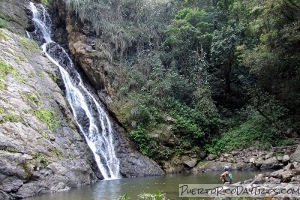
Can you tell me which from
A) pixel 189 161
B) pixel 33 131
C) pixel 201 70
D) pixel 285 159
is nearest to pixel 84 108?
pixel 33 131

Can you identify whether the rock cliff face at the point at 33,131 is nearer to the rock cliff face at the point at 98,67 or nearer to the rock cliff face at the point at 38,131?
the rock cliff face at the point at 38,131

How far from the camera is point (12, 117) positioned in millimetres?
13266

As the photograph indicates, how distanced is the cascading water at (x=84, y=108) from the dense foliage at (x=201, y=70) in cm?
163

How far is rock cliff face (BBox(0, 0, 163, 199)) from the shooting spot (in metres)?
11.9

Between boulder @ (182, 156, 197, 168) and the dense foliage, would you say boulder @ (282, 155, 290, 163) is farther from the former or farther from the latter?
boulder @ (182, 156, 197, 168)

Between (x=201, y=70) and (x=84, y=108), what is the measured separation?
30.5 feet

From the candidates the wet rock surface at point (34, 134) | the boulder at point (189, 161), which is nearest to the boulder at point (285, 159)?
the boulder at point (189, 161)

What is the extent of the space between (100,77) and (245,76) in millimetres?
11630

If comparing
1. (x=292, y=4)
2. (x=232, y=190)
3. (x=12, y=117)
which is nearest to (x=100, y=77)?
(x=12, y=117)

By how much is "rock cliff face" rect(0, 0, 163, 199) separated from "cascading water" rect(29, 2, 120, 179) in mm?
626

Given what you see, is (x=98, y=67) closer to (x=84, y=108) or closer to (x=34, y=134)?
(x=84, y=108)

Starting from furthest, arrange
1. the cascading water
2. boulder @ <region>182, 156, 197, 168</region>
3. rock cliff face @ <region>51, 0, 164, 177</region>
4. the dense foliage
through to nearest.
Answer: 1. boulder @ <region>182, 156, 197, 168</region>
2. rock cliff face @ <region>51, 0, 164, 177</region>
3. the cascading water
4. the dense foliage

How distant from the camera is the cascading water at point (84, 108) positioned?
679 inches

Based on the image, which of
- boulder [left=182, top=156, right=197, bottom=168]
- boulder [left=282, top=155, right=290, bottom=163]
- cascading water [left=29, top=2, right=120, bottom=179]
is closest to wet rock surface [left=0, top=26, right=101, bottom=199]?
cascading water [left=29, top=2, right=120, bottom=179]
